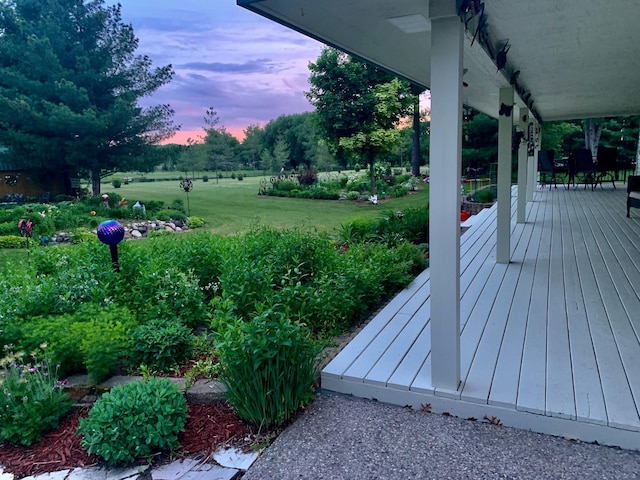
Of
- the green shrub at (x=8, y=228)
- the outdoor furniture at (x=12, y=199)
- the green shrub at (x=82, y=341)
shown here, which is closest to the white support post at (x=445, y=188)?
the green shrub at (x=82, y=341)

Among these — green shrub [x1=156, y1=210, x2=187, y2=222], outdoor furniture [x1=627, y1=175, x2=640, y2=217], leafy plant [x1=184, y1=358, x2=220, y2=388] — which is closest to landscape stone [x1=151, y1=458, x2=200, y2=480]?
leafy plant [x1=184, y1=358, x2=220, y2=388]

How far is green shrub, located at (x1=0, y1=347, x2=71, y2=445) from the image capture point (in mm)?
2021

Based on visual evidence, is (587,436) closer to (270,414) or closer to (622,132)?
(270,414)

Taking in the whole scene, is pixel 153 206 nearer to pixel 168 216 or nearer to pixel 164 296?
pixel 168 216

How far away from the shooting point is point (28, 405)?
2049 mm

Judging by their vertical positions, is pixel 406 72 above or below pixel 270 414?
above

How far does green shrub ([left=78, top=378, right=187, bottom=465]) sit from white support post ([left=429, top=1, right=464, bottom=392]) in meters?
1.19

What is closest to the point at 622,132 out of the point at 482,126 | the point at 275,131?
the point at 482,126

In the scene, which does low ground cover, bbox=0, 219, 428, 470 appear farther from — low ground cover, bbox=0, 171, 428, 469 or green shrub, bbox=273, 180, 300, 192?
green shrub, bbox=273, 180, 300, 192

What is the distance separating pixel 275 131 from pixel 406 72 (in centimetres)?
2950

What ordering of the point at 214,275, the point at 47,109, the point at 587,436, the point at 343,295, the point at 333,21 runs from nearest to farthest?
the point at 587,436 < the point at 333,21 < the point at 343,295 < the point at 214,275 < the point at 47,109

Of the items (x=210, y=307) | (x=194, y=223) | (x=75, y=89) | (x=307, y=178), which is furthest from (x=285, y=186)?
(x=210, y=307)

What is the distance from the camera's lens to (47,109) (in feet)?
40.9

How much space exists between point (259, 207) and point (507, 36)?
12422 mm
